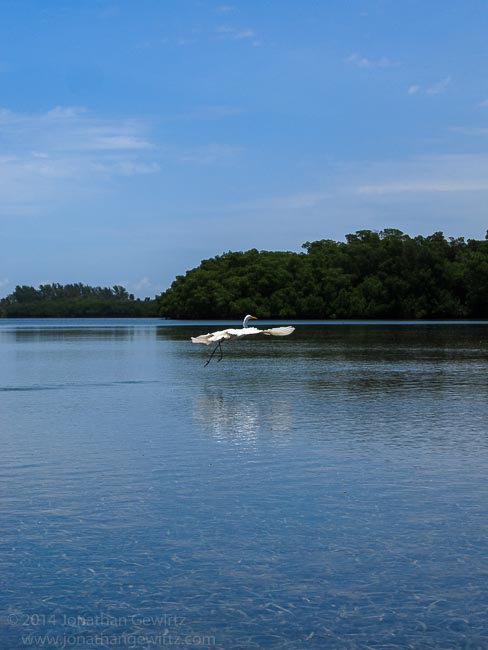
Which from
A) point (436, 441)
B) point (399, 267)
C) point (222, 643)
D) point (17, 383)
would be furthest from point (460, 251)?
point (222, 643)

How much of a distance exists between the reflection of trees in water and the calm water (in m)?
0.08

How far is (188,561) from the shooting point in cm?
958

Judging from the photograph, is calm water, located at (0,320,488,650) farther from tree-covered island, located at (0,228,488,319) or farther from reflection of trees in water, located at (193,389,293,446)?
tree-covered island, located at (0,228,488,319)

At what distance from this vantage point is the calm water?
793 cm

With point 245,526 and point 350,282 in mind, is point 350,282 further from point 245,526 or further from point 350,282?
point 245,526

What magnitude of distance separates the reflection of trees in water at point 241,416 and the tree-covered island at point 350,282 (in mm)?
128086

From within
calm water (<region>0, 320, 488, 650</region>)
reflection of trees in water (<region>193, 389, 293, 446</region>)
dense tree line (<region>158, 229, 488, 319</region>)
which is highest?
dense tree line (<region>158, 229, 488, 319</region>)

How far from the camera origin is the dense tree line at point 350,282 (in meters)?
152

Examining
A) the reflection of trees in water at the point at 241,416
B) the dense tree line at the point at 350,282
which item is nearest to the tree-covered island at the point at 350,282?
the dense tree line at the point at 350,282

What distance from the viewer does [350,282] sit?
164 meters

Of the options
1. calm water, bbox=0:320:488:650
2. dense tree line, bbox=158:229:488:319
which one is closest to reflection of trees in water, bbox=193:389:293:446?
calm water, bbox=0:320:488:650

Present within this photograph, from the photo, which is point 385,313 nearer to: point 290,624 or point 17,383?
point 17,383

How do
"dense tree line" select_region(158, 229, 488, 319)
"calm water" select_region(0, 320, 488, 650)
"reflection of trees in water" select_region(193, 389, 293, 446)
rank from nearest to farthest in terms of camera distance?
"calm water" select_region(0, 320, 488, 650) → "reflection of trees in water" select_region(193, 389, 293, 446) → "dense tree line" select_region(158, 229, 488, 319)

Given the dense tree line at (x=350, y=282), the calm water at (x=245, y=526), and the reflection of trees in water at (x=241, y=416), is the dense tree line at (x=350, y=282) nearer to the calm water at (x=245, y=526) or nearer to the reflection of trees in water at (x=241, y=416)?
the reflection of trees in water at (x=241, y=416)
